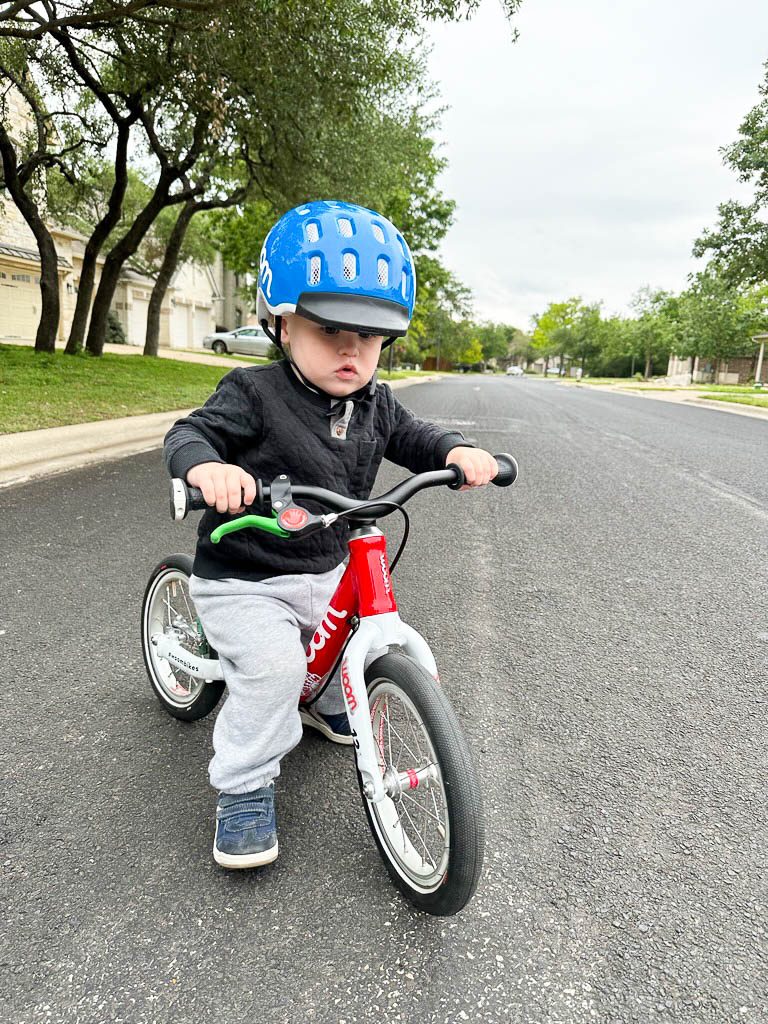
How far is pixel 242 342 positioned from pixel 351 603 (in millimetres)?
35069

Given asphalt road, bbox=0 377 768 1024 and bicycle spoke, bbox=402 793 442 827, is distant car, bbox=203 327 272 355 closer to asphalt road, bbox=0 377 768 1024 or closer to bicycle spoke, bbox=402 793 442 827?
asphalt road, bbox=0 377 768 1024

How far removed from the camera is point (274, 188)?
13.9 meters

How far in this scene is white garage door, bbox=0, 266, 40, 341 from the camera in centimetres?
2547

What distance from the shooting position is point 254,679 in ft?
6.07

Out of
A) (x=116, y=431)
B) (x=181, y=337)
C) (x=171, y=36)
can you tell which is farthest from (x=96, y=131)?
(x=181, y=337)

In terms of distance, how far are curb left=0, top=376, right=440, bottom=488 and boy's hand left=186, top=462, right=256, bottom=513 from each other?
5.08 meters

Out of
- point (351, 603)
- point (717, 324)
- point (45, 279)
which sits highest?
point (717, 324)

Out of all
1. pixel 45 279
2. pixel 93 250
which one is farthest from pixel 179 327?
pixel 45 279

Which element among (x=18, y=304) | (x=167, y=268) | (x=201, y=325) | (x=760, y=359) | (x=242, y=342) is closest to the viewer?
(x=167, y=268)

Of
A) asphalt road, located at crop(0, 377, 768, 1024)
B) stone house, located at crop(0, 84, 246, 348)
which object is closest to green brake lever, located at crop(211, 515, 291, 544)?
asphalt road, located at crop(0, 377, 768, 1024)

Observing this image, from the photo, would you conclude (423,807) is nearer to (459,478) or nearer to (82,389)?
(459,478)

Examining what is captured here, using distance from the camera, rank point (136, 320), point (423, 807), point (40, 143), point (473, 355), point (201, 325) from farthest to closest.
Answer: point (473, 355) → point (201, 325) → point (136, 320) → point (40, 143) → point (423, 807)

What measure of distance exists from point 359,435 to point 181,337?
42895mm

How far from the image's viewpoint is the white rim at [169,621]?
255 cm
